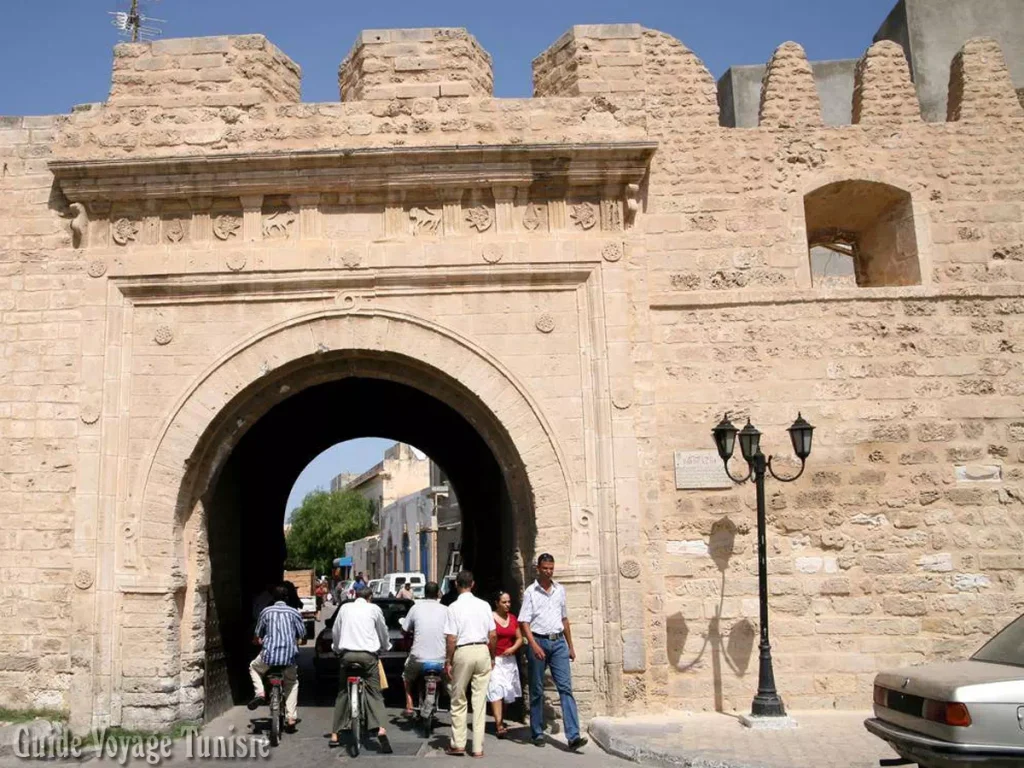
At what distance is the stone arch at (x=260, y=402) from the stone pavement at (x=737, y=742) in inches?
62.6

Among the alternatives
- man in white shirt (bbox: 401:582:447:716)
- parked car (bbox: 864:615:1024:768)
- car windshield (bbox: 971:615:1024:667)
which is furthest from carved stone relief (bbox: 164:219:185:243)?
car windshield (bbox: 971:615:1024:667)

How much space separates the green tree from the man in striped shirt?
43257mm

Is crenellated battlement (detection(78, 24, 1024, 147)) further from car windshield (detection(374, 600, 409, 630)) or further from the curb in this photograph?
car windshield (detection(374, 600, 409, 630))

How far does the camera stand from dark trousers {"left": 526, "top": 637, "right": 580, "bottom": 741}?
283 inches

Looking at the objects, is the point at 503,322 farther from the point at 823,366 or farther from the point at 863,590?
the point at 863,590

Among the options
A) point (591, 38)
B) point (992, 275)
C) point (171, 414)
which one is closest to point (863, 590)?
point (992, 275)

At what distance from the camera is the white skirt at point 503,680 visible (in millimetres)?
7684

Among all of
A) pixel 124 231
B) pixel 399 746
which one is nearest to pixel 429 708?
pixel 399 746

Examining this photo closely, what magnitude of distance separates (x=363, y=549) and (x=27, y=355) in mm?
43485

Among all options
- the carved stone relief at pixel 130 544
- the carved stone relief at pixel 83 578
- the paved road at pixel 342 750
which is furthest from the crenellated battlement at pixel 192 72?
the paved road at pixel 342 750

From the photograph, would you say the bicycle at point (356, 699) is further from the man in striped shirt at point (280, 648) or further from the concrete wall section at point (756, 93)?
the concrete wall section at point (756, 93)

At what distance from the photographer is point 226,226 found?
872 centimetres

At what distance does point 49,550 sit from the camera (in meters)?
8.27

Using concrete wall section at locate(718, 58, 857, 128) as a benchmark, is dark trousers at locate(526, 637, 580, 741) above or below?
below
